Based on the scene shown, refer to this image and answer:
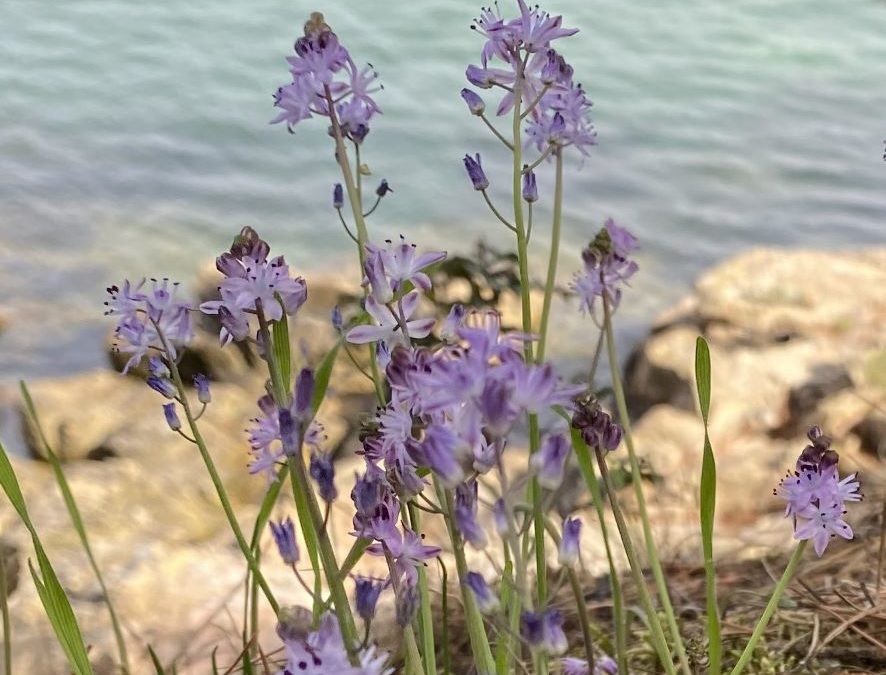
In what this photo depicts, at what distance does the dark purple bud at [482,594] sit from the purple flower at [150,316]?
0.49m

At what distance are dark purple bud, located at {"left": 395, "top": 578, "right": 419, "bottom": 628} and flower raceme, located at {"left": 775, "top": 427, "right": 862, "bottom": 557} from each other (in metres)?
0.37

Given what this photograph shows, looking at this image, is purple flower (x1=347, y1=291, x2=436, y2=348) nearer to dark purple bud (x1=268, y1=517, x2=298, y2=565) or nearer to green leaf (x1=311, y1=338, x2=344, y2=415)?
green leaf (x1=311, y1=338, x2=344, y2=415)

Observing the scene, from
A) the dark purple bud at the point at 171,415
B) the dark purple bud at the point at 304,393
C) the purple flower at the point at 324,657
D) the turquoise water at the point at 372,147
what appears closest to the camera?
the purple flower at the point at 324,657

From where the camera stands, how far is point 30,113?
21.9 ft

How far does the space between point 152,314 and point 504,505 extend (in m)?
0.53

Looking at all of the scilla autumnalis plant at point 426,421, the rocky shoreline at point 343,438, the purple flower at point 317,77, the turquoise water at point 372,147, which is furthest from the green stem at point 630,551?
the turquoise water at point 372,147

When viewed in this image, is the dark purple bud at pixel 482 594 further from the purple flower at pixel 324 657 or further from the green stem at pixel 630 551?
the green stem at pixel 630 551

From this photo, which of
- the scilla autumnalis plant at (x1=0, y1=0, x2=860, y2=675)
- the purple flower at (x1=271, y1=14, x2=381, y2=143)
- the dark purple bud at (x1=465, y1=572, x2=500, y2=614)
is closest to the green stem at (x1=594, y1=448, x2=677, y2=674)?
the scilla autumnalis plant at (x1=0, y1=0, x2=860, y2=675)

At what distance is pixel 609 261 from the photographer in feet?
3.67

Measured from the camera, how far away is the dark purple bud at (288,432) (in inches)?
30.7

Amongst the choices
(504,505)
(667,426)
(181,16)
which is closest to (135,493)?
(667,426)

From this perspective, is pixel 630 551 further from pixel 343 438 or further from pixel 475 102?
pixel 343 438

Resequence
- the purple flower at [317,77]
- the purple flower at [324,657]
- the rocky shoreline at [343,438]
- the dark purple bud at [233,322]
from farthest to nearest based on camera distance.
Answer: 1. the rocky shoreline at [343,438]
2. the purple flower at [317,77]
3. the dark purple bud at [233,322]
4. the purple flower at [324,657]

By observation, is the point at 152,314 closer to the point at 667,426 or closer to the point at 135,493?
the point at 135,493
